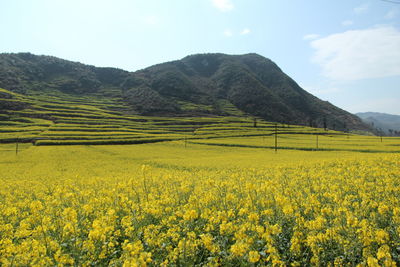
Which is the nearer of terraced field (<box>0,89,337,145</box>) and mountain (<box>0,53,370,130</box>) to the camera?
terraced field (<box>0,89,337,145</box>)

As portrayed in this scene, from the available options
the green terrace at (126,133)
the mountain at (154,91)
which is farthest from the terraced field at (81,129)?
the mountain at (154,91)

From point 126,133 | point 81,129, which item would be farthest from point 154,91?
point 126,133

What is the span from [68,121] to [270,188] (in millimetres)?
80907

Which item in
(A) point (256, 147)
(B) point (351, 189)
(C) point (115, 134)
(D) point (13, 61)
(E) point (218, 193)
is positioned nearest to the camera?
(E) point (218, 193)

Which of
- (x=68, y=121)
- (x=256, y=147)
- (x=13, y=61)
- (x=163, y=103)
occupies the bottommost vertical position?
(x=256, y=147)

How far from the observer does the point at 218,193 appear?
328 inches

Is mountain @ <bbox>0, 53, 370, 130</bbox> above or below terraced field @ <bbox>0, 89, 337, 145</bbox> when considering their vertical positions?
above

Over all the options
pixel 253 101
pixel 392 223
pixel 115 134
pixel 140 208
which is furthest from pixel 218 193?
pixel 253 101

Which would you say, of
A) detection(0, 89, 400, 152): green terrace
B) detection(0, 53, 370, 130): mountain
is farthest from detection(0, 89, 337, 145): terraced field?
detection(0, 53, 370, 130): mountain

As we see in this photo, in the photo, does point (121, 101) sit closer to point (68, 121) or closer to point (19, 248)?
point (68, 121)

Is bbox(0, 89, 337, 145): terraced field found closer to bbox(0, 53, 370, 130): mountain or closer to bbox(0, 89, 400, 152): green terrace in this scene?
A: bbox(0, 89, 400, 152): green terrace

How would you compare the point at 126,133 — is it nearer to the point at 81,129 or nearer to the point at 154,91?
the point at 81,129

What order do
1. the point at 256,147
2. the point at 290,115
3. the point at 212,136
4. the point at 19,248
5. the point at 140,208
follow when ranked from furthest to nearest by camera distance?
the point at 290,115, the point at 212,136, the point at 256,147, the point at 140,208, the point at 19,248

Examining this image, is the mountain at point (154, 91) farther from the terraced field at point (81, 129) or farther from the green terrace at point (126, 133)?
the green terrace at point (126, 133)
